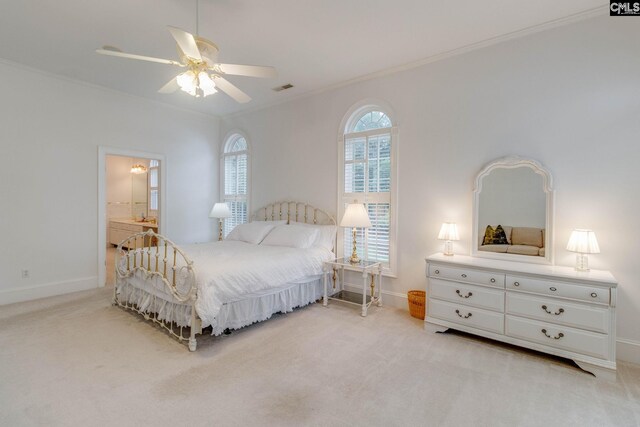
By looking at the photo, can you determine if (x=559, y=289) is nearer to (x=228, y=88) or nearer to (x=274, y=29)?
(x=228, y=88)

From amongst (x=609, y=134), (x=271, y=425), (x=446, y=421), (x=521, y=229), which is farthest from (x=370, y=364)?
(x=609, y=134)

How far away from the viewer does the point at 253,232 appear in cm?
489

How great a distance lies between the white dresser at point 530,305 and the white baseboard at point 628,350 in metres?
0.50

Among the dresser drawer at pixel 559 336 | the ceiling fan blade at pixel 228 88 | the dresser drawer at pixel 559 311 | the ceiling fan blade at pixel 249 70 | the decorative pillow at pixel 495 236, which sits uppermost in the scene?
the ceiling fan blade at pixel 249 70

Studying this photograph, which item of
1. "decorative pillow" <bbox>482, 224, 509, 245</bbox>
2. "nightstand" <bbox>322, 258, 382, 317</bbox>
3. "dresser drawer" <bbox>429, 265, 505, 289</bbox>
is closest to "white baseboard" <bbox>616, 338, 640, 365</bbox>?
"dresser drawer" <bbox>429, 265, 505, 289</bbox>

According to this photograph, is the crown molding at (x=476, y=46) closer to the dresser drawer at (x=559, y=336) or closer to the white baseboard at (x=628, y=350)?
the dresser drawer at (x=559, y=336)

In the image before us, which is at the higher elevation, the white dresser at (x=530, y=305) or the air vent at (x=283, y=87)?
the air vent at (x=283, y=87)

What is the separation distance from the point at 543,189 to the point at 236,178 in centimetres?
502

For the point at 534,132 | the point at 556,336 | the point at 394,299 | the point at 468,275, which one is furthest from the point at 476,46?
the point at 394,299

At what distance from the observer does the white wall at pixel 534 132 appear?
2.74 m

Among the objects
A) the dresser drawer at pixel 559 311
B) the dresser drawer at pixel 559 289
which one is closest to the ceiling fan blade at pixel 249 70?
the dresser drawer at pixel 559 289

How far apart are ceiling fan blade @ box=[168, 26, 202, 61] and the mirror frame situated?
118 inches

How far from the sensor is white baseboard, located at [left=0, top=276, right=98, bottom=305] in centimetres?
397

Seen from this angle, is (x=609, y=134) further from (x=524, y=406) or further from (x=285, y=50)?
(x=285, y=50)
